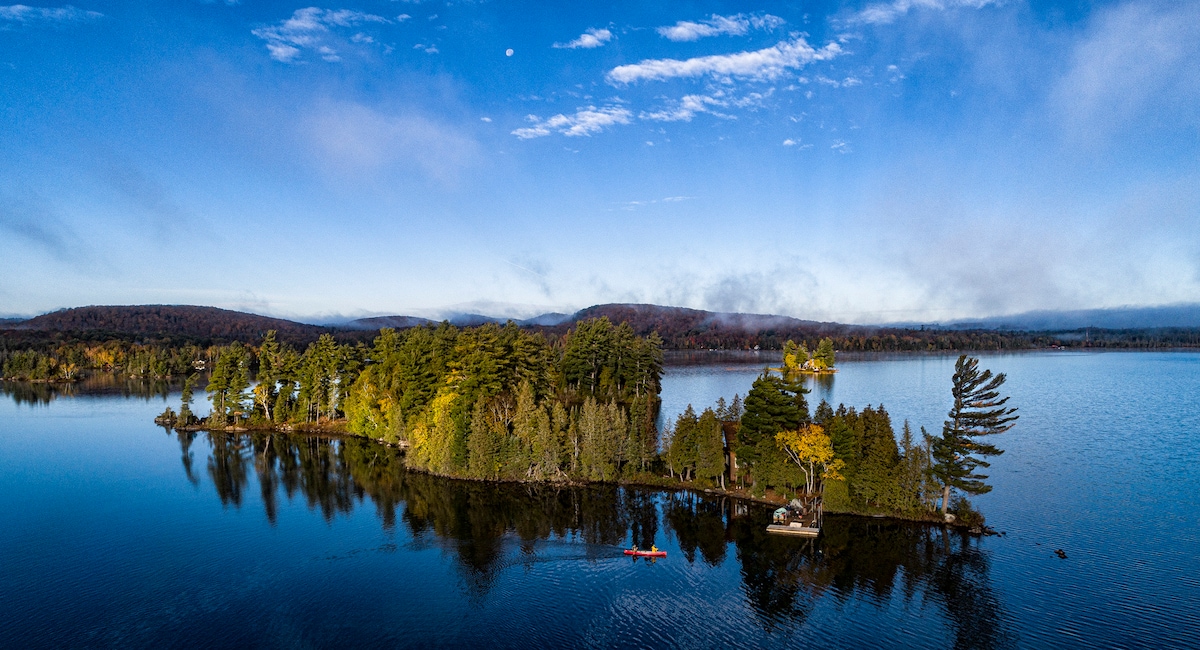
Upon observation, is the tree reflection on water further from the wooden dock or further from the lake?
the wooden dock

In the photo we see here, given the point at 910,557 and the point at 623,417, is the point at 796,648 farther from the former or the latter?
the point at 623,417

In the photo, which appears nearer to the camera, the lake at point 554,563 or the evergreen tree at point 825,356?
the lake at point 554,563

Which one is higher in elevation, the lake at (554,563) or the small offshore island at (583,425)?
the small offshore island at (583,425)

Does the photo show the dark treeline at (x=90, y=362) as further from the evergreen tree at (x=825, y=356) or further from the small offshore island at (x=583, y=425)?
the evergreen tree at (x=825, y=356)

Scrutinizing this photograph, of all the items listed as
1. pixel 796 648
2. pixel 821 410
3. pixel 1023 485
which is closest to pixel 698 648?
pixel 796 648

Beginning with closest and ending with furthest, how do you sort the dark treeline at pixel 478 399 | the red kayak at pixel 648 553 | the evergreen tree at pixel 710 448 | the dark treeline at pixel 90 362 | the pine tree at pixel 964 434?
the red kayak at pixel 648 553 → the pine tree at pixel 964 434 → the evergreen tree at pixel 710 448 → the dark treeline at pixel 478 399 → the dark treeline at pixel 90 362

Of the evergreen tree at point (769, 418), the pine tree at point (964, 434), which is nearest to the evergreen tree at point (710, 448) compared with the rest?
the evergreen tree at point (769, 418)

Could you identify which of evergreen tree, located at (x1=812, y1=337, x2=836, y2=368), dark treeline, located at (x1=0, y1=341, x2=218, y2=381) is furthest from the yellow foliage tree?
dark treeline, located at (x1=0, y1=341, x2=218, y2=381)
